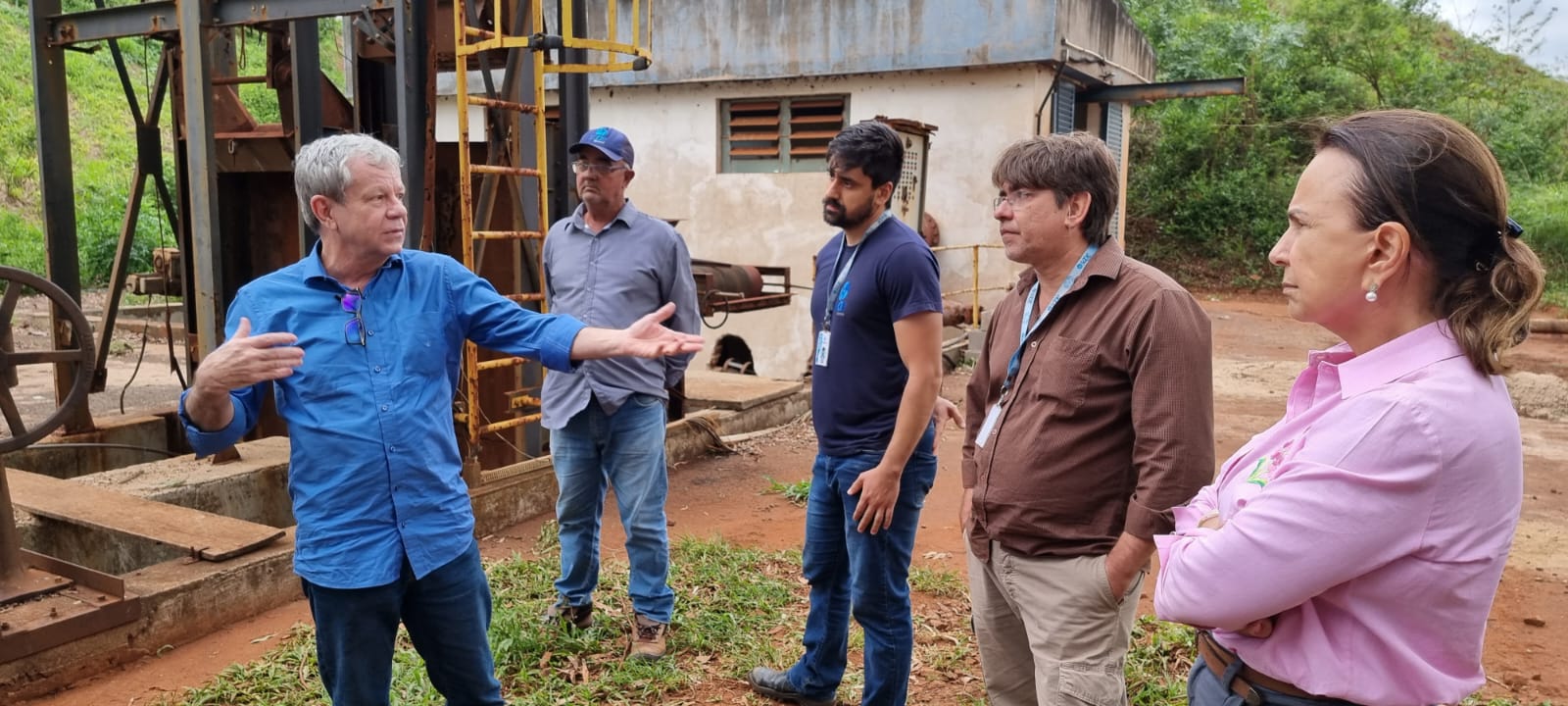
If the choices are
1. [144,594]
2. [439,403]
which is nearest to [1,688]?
[144,594]

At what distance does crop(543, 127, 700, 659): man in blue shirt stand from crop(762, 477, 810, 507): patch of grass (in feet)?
8.71

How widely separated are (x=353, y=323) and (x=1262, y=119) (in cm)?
2458

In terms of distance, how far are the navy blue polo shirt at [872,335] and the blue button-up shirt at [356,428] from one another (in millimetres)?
1235

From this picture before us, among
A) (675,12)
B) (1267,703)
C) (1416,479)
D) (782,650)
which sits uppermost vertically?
(675,12)

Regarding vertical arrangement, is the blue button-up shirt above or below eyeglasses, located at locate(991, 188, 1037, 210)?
below

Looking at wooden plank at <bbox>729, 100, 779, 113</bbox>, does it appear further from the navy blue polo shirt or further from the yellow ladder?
the navy blue polo shirt

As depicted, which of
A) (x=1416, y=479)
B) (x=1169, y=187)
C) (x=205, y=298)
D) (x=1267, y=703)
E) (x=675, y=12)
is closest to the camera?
(x=1416, y=479)

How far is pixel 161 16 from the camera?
5.93 m

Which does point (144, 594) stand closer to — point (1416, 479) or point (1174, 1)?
point (1416, 479)

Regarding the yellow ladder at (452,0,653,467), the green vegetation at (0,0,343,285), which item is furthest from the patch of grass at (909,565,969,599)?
the green vegetation at (0,0,343,285)

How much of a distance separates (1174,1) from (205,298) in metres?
26.2

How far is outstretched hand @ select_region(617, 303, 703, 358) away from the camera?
249cm

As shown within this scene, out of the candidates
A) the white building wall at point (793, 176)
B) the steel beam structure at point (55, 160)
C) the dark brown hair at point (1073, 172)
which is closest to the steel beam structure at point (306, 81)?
the steel beam structure at point (55, 160)

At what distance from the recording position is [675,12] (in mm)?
14258
